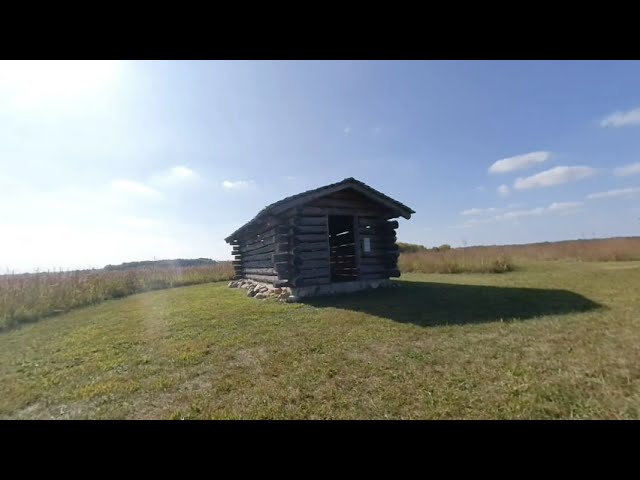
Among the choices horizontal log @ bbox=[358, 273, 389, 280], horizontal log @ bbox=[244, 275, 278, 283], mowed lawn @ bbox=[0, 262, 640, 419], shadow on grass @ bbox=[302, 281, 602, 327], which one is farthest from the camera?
horizontal log @ bbox=[244, 275, 278, 283]

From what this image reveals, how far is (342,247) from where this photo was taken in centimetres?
1466

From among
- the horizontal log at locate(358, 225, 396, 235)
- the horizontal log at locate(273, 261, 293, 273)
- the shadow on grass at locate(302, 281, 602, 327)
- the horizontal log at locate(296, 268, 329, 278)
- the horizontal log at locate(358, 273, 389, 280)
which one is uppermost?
the horizontal log at locate(358, 225, 396, 235)

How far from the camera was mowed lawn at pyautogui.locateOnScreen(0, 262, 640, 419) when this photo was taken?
2998mm

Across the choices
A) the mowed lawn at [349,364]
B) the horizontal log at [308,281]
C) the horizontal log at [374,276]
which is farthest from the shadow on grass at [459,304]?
the horizontal log at [374,276]

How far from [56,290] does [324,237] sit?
11801 millimetres

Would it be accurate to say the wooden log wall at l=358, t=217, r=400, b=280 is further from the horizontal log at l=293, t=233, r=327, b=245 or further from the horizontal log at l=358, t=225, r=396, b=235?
the horizontal log at l=293, t=233, r=327, b=245

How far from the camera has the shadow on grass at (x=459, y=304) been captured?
21.0 feet

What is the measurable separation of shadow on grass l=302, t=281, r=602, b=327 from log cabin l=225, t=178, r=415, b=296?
889 millimetres

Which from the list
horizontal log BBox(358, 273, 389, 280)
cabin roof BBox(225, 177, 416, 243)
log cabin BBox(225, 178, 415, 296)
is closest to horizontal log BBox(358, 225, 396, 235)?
log cabin BBox(225, 178, 415, 296)

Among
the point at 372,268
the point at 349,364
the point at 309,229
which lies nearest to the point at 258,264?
the point at 309,229

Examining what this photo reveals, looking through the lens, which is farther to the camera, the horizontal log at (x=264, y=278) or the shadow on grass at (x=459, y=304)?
the horizontal log at (x=264, y=278)

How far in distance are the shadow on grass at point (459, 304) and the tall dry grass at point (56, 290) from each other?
389 inches

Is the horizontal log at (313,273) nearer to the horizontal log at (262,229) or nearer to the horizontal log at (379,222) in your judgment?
the horizontal log at (262,229)
